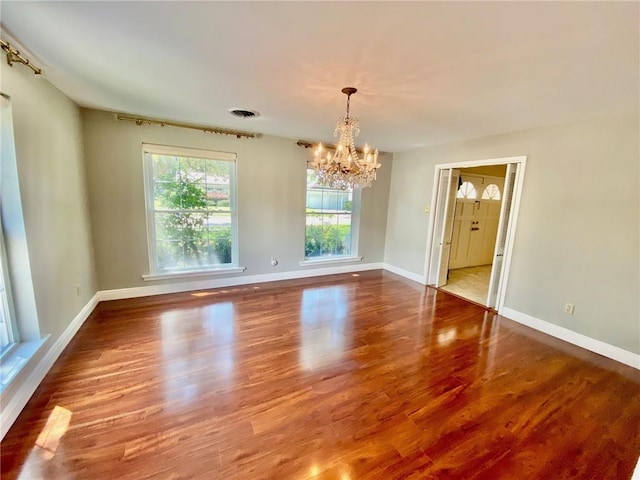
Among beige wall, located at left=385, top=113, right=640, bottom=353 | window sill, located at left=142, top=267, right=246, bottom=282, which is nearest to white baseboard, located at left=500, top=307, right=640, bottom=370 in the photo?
beige wall, located at left=385, top=113, right=640, bottom=353

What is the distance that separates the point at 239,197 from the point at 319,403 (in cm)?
307

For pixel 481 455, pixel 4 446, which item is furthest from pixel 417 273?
pixel 4 446

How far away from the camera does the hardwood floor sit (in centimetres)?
151

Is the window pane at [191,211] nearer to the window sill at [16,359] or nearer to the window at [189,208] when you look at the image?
the window at [189,208]

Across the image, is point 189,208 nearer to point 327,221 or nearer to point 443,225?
point 327,221

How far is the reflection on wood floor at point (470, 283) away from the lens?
4.29m

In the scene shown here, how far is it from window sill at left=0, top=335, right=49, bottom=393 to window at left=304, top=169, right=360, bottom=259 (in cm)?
343

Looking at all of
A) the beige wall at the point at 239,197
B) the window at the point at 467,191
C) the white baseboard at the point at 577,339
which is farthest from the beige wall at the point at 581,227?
the beige wall at the point at 239,197

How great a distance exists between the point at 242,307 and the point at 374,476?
2.46 metres

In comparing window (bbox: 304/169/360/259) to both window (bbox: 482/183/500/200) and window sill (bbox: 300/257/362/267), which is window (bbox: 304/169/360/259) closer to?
window sill (bbox: 300/257/362/267)

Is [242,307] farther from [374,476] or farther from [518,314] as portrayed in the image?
[518,314]

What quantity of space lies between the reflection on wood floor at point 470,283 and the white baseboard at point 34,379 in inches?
191

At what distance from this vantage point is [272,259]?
4.52 meters

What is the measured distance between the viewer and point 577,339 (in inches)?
114
